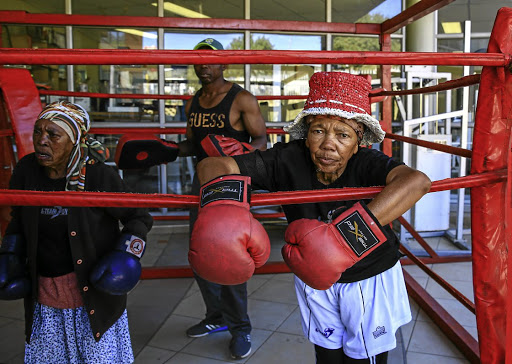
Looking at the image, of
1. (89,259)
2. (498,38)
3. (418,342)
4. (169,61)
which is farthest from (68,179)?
(418,342)

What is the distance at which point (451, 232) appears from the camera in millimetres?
4344

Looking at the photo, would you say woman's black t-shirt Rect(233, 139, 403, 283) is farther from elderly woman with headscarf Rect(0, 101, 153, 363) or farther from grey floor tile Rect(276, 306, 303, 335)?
grey floor tile Rect(276, 306, 303, 335)

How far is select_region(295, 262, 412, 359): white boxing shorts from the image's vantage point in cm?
141

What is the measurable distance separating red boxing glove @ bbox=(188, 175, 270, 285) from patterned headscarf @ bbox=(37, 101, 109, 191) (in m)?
0.75

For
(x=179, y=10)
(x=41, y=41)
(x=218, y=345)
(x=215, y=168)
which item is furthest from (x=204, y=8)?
(x=215, y=168)

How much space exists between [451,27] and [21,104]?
517cm

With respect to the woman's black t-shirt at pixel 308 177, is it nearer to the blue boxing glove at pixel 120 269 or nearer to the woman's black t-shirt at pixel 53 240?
the blue boxing glove at pixel 120 269

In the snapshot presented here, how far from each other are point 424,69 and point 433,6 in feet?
7.33

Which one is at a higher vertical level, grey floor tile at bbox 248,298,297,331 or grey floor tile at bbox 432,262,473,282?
grey floor tile at bbox 432,262,473,282

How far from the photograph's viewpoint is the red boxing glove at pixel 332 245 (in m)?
1.00

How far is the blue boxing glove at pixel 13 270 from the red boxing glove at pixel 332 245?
3.25ft

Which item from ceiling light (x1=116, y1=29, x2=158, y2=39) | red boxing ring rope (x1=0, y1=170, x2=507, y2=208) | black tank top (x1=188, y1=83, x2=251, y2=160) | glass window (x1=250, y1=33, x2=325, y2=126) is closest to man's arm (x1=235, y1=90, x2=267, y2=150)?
black tank top (x1=188, y1=83, x2=251, y2=160)

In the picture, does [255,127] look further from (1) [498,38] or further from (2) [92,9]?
(2) [92,9]

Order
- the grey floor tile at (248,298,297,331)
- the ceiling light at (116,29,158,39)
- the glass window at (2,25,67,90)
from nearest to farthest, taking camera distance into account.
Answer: the grey floor tile at (248,298,297,331) < the glass window at (2,25,67,90) < the ceiling light at (116,29,158,39)
